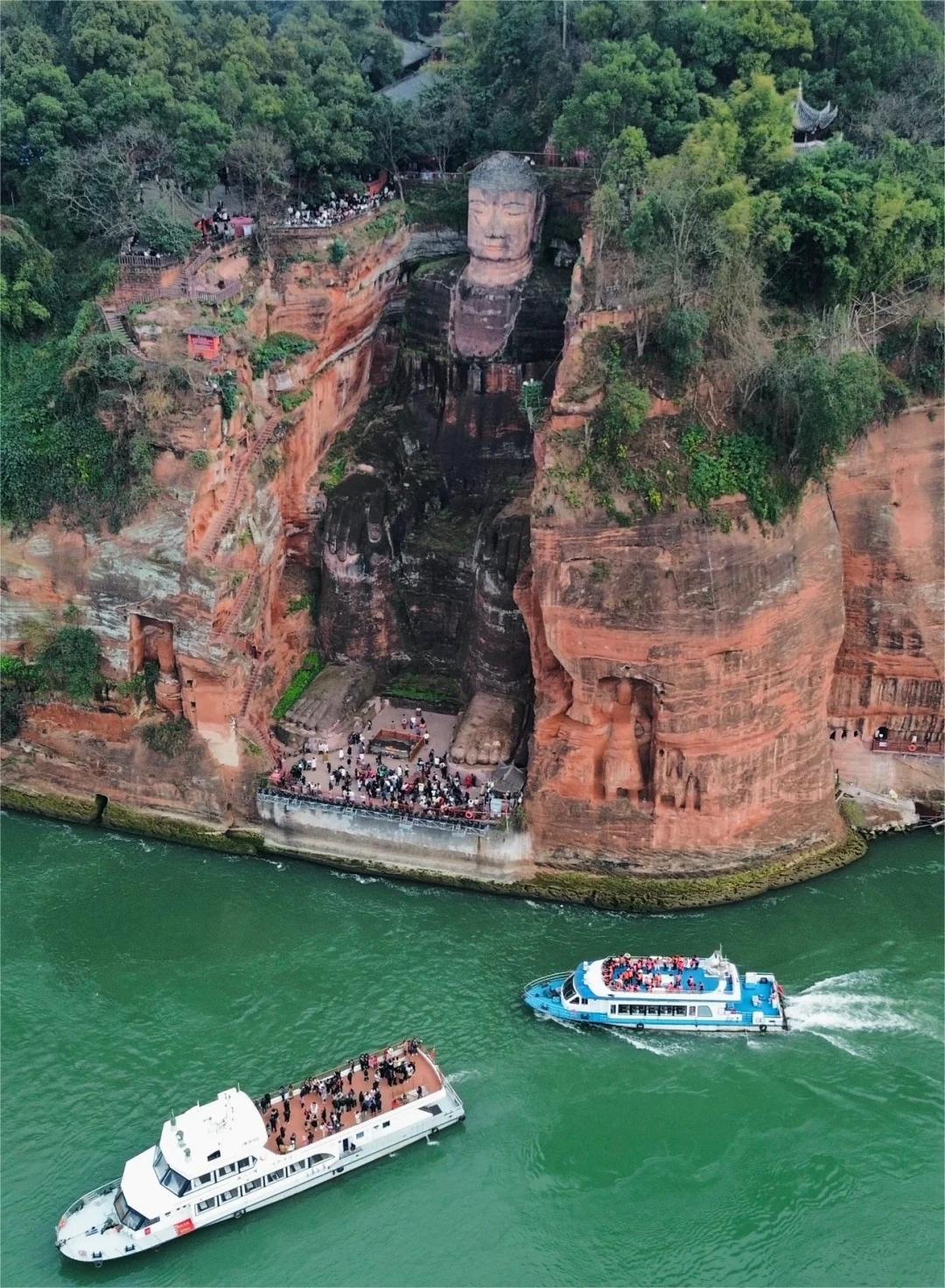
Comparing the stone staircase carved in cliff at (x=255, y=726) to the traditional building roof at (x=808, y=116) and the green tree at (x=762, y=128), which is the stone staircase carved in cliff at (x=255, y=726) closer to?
the green tree at (x=762, y=128)

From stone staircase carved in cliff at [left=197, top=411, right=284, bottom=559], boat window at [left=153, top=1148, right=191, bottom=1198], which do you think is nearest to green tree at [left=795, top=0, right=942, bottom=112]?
stone staircase carved in cliff at [left=197, top=411, right=284, bottom=559]

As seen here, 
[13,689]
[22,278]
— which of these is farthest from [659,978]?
[22,278]

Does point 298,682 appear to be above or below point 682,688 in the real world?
below

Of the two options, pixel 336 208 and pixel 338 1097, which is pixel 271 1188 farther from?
pixel 336 208

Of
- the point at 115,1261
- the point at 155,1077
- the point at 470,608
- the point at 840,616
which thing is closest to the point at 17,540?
the point at 470,608

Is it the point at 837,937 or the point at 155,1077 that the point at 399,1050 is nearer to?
the point at 155,1077

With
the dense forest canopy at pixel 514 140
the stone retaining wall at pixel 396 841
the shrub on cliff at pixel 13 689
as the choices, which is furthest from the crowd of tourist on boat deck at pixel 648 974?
the shrub on cliff at pixel 13 689
